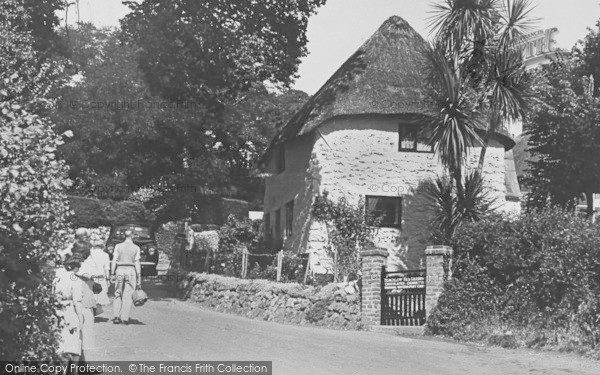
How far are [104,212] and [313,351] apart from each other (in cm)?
3538

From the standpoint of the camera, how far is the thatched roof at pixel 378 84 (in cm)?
3139

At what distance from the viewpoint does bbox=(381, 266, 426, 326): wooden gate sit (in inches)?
893

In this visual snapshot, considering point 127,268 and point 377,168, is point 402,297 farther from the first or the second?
point 377,168

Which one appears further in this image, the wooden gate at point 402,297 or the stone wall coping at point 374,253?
the stone wall coping at point 374,253

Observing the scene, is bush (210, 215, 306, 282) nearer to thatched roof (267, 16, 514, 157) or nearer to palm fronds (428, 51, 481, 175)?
thatched roof (267, 16, 514, 157)

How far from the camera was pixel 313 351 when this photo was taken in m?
16.3

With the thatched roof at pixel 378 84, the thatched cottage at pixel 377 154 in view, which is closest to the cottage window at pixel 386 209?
the thatched cottage at pixel 377 154

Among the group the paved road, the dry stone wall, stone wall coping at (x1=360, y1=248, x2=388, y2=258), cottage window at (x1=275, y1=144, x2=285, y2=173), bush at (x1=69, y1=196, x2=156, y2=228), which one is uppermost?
cottage window at (x1=275, y1=144, x2=285, y2=173)

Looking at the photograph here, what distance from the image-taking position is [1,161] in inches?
328

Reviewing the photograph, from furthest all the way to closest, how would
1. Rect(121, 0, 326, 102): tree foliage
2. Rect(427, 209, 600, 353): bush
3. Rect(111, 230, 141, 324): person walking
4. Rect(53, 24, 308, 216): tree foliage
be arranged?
Rect(53, 24, 308, 216): tree foliage, Rect(121, 0, 326, 102): tree foliage, Rect(427, 209, 600, 353): bush, Rect(111, 230, 141, 324): person walking

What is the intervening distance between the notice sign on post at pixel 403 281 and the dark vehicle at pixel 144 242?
15310 millimetres

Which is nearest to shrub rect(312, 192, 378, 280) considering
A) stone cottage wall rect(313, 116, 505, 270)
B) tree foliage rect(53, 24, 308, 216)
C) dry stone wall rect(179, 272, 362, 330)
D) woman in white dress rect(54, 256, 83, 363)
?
stone cottage wall rect(313, 116, 505, 270)

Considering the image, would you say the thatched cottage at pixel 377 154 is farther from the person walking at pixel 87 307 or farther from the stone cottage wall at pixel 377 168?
the person walking at pixel 87 307

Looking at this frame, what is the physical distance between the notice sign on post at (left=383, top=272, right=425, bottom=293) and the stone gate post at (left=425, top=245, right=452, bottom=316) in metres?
0.45
